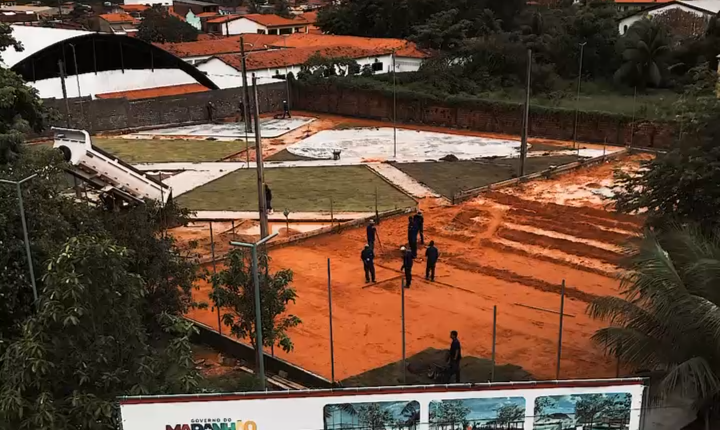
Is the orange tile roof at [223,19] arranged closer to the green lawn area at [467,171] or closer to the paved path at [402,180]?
the paved path at [402,180]

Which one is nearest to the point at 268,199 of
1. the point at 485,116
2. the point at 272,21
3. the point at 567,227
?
the point at 567,227

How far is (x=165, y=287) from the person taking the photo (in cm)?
1645

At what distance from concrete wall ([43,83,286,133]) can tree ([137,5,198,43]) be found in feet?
90.2

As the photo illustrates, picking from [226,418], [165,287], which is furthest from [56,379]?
[165,287]

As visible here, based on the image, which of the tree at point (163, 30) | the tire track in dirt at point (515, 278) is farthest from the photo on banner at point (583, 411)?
the tree at point (163, 30)

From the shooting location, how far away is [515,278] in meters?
20.6

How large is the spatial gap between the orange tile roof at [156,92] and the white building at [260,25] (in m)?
37.5

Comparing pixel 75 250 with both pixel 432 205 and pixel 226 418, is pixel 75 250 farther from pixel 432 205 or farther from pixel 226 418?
pixel 432 205

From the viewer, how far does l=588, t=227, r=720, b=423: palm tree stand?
10.3 metres

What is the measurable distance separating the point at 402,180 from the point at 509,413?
78.8 ft

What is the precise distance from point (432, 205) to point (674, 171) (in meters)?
13.8

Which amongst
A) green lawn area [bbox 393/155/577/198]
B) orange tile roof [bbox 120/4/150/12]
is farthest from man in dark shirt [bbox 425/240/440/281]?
orange tile roof [bbox 120/4/150/12]

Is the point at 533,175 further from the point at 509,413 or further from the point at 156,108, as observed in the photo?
the point at 156,108

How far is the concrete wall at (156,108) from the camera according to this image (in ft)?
149
